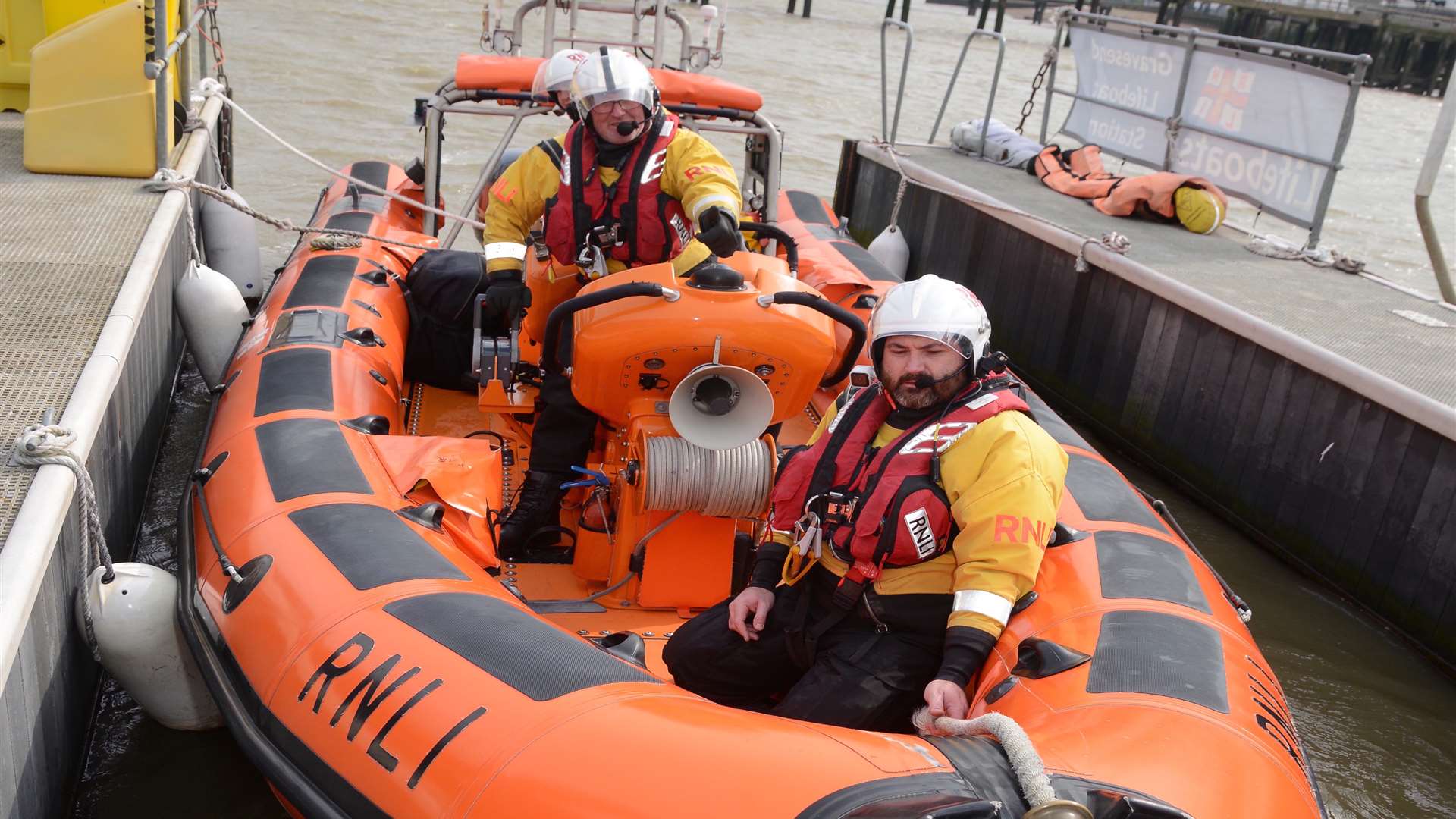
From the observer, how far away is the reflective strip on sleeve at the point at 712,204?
324 cm

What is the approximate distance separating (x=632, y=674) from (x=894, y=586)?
1.80 feet

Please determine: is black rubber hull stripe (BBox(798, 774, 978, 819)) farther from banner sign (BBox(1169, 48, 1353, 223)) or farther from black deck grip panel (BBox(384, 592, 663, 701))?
banner sign (BBox(1169, 48, 1353, 223))

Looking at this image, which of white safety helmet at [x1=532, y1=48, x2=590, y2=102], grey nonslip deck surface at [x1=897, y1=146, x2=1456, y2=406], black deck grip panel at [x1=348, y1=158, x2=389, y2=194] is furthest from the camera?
black deck grip panel at [x1=348, y1=158, x2=389, y2=194]

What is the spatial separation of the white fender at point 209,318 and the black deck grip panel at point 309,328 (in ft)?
1.25

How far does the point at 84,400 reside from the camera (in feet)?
8.94

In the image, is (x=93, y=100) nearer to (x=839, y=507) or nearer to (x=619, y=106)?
(x=619, y=106)

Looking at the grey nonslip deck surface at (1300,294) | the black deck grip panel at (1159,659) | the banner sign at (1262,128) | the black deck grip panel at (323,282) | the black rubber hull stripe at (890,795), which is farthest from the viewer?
the banner sign at (1262,128)

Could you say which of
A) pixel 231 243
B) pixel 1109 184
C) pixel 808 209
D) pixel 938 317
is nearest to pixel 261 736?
pixel 938 317

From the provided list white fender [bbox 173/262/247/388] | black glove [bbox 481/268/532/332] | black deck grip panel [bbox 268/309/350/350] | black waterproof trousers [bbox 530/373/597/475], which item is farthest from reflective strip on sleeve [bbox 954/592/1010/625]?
white fender [bbox 173/262/247/388]

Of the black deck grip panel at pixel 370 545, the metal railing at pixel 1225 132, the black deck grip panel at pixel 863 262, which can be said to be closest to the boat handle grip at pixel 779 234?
the black deck grip panel at pixel 370 545

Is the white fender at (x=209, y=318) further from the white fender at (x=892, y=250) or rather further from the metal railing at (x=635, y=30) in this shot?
the white fender at (x=892, y=250)

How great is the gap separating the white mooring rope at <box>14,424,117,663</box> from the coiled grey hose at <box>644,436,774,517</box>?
1.17 m

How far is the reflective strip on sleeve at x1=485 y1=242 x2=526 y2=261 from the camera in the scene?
11.8 ft

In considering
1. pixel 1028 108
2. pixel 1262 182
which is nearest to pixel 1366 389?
pixel 1262 182
